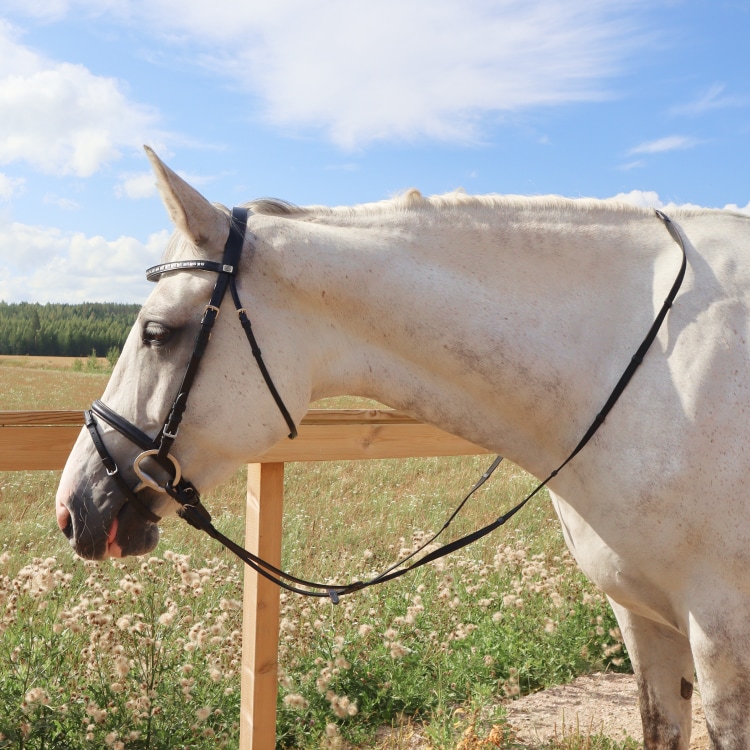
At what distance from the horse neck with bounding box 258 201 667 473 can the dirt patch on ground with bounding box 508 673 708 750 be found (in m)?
2.03

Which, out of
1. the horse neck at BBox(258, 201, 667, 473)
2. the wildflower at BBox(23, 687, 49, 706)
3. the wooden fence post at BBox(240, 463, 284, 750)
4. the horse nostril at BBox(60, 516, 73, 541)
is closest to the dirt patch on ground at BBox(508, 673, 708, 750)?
the wooden fence post at BBox(240, 463, 284, 750)

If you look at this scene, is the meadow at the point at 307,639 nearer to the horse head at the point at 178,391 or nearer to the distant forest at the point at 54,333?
the horse head at the point at 178,391

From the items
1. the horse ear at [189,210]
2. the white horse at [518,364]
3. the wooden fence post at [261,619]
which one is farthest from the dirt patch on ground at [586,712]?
the horse ear at [189,210]

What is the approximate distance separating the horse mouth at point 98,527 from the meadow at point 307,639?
3.84 feet

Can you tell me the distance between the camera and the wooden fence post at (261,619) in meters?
2.81

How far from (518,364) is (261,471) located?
1401 mm

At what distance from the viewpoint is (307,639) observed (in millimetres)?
3682

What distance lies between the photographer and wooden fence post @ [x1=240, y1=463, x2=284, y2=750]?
2.81 metres

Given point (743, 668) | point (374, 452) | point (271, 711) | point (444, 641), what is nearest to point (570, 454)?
point (743, 668)

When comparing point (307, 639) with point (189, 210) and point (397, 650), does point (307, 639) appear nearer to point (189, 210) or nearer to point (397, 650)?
point (397, 650)

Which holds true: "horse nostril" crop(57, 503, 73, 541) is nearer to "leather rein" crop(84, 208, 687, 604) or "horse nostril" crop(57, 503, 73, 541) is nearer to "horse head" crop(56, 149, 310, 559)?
"horse head" crop(56, 149, 310, 559)

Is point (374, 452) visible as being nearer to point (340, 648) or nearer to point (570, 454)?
point (340, 648)

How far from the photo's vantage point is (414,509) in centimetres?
588

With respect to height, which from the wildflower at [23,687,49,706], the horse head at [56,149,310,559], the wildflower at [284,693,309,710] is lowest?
the wildflower at [284,693,309,710]
